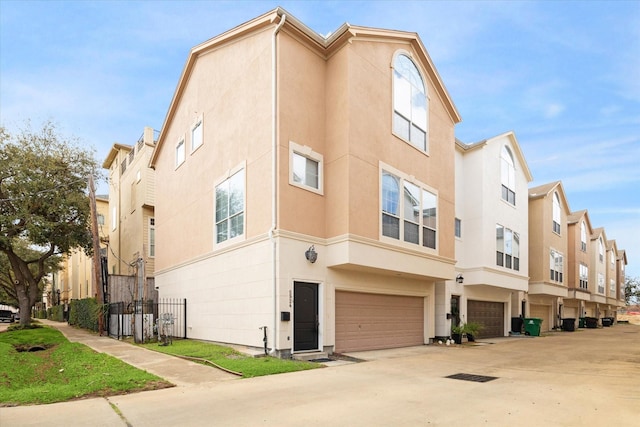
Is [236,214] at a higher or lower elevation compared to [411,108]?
lower

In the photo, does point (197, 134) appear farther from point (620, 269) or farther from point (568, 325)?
point (620, 269)

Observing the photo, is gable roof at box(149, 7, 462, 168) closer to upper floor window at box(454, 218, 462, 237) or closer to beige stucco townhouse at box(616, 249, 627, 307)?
upper floor window at box(454, 218, 462, 237)

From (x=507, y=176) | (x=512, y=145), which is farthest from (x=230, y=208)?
(x=512, y=145)

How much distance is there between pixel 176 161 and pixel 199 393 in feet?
44.6

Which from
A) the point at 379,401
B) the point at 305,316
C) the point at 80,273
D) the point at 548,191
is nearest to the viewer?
the point at 379,401

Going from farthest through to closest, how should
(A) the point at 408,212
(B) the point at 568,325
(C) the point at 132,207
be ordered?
1. (B) the point at 568,325
2. (C) the point at 132,207
3. (A) the point at 408,212

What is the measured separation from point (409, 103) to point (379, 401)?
11102 millimetres

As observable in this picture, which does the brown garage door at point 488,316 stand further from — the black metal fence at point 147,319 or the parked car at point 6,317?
the parked car at point 6,317

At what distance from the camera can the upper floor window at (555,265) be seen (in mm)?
28375

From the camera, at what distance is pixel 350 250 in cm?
1222

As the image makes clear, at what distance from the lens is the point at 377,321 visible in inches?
573

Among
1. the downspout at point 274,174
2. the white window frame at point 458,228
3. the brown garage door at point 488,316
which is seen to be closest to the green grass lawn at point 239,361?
the downspout at point 274,174

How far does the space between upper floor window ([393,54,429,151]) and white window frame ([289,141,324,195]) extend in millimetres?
3072

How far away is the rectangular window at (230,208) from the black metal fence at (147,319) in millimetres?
3460
